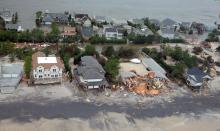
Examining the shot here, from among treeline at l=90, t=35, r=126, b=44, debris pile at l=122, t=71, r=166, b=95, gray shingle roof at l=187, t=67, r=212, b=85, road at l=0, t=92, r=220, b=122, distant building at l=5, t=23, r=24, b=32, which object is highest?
distant building at l=5, t=23, r=24, b=32

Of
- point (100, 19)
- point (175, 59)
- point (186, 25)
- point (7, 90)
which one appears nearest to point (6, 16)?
point (100, 19)

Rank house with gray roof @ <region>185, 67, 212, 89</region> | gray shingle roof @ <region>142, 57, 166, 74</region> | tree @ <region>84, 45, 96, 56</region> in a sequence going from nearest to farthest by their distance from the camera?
house with gray roof @ <region>185, 67, 212, 89</region>
gray shingle roof @ <region>142, 57, 166, 74</region>
tree @ <region>84, 45, 96, 56</region>

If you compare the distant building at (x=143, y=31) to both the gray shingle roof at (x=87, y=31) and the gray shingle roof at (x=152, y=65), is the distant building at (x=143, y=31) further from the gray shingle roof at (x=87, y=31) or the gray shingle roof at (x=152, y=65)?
the gray shingle roof at (x=152, y=65)

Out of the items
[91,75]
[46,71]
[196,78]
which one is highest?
[46,71]

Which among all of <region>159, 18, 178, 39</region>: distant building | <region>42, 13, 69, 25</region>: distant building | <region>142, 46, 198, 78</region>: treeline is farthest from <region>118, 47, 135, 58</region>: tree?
<region>42, 13, 69, 25</region>: distant building

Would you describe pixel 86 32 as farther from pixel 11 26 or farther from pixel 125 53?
pixel 11 26

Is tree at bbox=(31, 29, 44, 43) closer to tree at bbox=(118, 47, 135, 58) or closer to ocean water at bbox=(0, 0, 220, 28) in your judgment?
ocean water at bbox=(0, 0, 220, 28)

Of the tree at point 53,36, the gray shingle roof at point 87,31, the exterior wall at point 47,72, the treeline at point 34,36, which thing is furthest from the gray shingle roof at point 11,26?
the exterior wall at point 47,72
